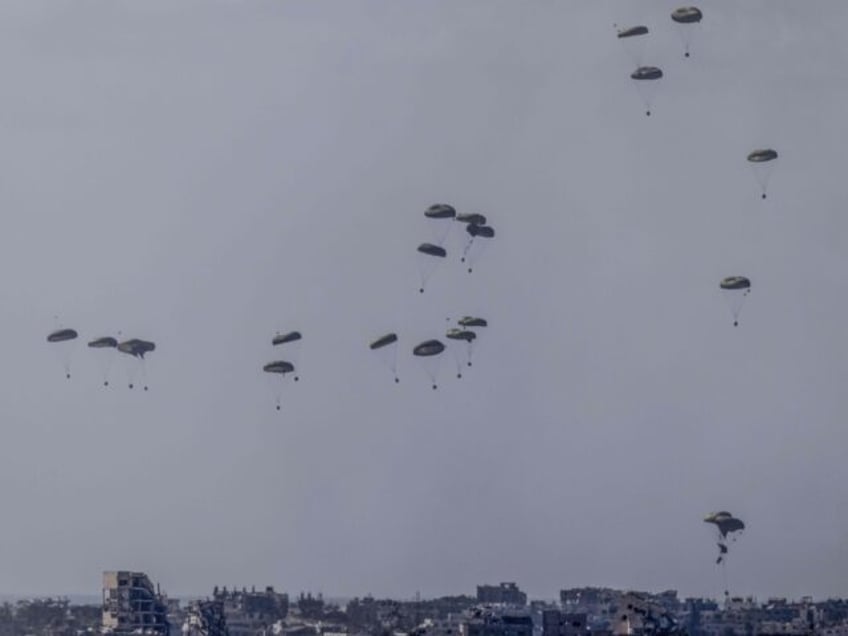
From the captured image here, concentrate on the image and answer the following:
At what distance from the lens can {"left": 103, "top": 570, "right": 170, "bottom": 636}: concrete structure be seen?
18112 centimetres

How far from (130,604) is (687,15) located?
67779 mm

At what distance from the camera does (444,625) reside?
190000 mm

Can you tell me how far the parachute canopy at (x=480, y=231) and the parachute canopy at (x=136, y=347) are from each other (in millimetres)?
20636

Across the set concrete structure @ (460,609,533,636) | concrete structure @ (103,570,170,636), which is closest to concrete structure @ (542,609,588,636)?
concrete structure @ (460,609,533,636)

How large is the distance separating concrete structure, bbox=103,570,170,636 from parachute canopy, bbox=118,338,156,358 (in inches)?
1254

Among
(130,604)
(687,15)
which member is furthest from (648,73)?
(130,604)

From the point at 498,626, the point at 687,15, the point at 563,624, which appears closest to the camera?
the point at 687,15

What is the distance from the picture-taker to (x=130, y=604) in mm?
182375

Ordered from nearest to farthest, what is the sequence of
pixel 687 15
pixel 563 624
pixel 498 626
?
1. pixel 687 15
2. pixel 498 626
3. pixel 563 624

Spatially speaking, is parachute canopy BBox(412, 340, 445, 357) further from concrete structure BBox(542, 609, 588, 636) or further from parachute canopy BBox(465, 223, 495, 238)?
concrete structure BBox(542, 609, 588, 636)

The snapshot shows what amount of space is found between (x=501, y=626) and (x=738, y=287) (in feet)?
128

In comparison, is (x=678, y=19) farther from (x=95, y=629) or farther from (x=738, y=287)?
(x=95, y=629)

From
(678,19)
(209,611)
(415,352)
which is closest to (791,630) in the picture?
(209,611)

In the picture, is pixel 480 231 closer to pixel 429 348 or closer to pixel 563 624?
pixel 429 348
